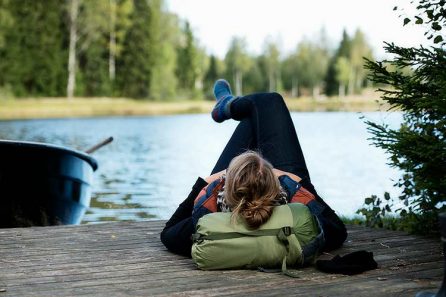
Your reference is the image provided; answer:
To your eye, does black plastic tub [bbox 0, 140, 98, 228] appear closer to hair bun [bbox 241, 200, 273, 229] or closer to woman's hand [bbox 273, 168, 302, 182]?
woman's hand [bbox 273, 168, 302, 182]

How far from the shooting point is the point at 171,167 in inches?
633

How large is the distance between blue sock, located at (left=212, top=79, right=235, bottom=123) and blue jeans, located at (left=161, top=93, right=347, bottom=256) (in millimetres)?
81

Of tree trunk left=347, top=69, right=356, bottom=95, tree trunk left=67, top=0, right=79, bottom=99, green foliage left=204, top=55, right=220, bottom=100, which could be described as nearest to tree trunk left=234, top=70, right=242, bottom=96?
green foliage left=204, top=55, right=220, bottom=100

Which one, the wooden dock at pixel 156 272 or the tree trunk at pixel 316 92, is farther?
the tree trunk at pixel 316 92

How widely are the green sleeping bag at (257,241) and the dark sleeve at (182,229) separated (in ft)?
1.01

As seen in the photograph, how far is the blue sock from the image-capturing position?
4.48 meters

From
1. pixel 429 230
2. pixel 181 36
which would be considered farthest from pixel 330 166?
pixel 181 36

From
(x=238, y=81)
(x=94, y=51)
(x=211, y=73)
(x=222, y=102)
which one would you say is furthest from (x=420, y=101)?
(x=238, y=81)

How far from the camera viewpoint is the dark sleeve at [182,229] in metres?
3.73

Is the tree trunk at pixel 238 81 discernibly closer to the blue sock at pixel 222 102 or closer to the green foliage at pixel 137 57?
the green foliage at pixel 137 57

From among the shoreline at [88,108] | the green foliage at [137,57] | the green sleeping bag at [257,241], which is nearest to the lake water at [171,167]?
the green sleeping bag at [257,241]

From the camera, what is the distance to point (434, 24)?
4047 mm

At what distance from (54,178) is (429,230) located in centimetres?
381

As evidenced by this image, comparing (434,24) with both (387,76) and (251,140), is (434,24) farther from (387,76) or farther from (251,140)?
(251,140)
